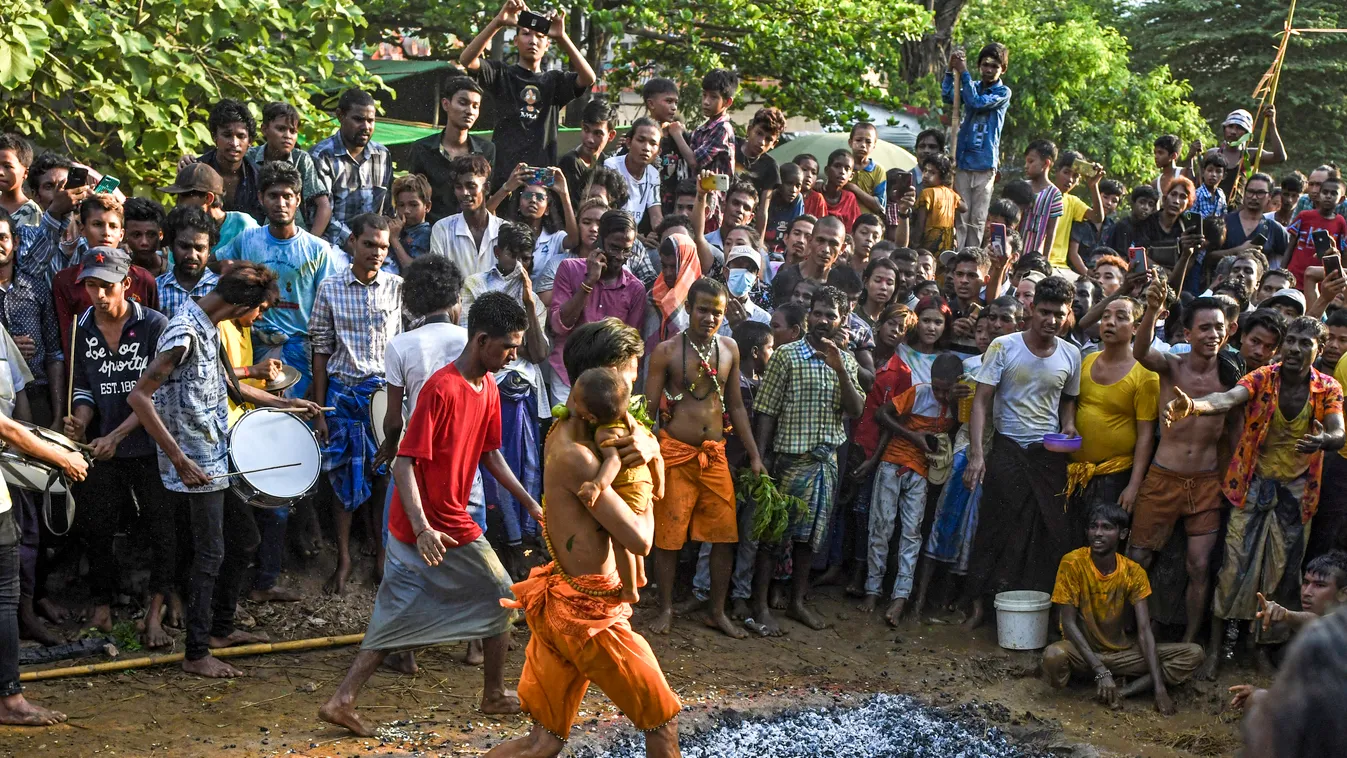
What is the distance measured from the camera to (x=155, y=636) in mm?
6777

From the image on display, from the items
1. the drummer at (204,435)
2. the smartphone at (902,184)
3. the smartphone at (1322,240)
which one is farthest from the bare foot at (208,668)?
the smartphone at (1322,240)

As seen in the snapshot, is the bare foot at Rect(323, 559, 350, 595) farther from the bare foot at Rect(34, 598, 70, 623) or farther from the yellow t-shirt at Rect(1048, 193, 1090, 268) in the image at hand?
the yellow t-shirt at Rect(1048, 193, 1090, 268)

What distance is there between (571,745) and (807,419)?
2874mm

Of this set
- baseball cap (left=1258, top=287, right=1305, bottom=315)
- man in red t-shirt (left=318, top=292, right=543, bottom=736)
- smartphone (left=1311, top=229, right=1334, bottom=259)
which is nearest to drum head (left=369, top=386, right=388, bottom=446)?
man in red t-shirt (left=318, top=292, right=543, bottom=736)

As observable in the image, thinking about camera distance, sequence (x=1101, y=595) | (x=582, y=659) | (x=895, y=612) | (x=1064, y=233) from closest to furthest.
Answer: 1. (x=582, y=659)
2. (x=1101, y=595)
3. (x=895, y=612)
4. (x=1064, y=233)

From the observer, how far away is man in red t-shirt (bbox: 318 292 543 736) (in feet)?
→ 18.7

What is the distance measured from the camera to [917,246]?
36.9ft

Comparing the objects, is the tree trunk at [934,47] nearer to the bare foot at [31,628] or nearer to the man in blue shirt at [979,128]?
the man in blue shirt at [979,128]

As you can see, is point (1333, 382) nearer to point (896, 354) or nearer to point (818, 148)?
point (896, 354)

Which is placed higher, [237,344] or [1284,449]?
[237,344]

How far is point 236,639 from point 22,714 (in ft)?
4.27

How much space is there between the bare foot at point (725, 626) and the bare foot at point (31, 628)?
3.71 meters

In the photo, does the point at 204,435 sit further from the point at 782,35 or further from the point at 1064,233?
the point at 782,35

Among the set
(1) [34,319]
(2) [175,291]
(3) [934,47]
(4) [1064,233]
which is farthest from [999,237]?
(3) [934,47]
